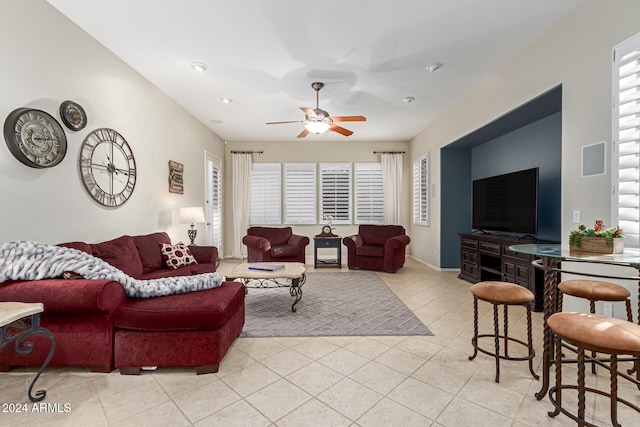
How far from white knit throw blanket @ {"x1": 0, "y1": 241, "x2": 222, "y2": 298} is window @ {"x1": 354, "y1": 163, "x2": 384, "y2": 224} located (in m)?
5.24

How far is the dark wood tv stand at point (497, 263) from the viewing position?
333 centimetres

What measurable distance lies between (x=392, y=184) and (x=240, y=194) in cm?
369

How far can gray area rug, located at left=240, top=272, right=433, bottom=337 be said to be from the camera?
2.77 meters

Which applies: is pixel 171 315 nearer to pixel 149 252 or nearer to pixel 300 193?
pixel 149 252

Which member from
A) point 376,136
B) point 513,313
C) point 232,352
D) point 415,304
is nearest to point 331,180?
point 376,136

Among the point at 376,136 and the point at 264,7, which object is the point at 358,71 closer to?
the point at 264,7

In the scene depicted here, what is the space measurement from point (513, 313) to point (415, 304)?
107 cm

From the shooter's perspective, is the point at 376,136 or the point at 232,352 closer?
the point at 232,352

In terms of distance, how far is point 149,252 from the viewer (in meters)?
3.39

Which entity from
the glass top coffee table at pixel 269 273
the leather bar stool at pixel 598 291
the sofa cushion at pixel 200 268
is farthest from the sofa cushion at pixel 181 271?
the leather bar stool at pixel 598 291

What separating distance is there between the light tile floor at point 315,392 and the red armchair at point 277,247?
8.99ft

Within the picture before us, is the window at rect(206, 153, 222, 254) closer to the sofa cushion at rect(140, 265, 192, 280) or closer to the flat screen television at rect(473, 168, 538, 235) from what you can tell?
the sofa cushion at rect(140, 265, 192, 280)

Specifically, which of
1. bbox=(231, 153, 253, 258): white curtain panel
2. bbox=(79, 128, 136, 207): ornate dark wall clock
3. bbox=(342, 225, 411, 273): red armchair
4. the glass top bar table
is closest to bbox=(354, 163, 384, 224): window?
bbox=(342, 225, 411, 273): red armchair

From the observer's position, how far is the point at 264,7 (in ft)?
8.09
